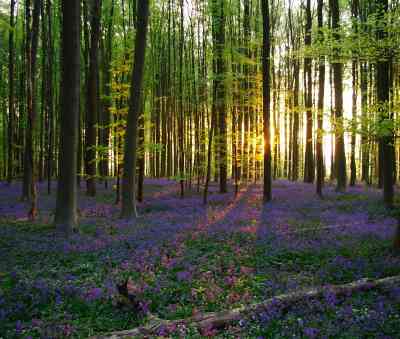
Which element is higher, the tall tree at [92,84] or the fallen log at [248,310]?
the tall tree at [92,84]

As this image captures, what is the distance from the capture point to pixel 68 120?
1284 centimetres

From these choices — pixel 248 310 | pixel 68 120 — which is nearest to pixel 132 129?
pixel 68 120

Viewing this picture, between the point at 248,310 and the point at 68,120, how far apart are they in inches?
384

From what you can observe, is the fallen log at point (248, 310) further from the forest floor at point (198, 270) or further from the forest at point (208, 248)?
the forest floor at point (198, 270)

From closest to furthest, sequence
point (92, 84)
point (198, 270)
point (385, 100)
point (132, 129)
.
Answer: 1. point (198, 270)
2. point (385, 100)
3. point (132, 129)
4. point (92, 84)

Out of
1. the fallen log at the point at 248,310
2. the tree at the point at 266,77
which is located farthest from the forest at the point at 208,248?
the tree at the point at 266,77

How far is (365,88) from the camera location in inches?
1411

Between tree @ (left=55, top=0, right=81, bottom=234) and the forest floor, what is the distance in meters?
0.83

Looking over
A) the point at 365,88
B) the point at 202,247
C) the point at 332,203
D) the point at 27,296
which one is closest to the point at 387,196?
the point at 332,203

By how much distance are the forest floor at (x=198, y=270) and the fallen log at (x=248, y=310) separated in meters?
0.14

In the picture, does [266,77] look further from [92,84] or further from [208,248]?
[208,248]

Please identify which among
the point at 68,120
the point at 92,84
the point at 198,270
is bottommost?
the point at 198,270

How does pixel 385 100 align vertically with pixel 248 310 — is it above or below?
above

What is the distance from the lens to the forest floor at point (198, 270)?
5.72m
